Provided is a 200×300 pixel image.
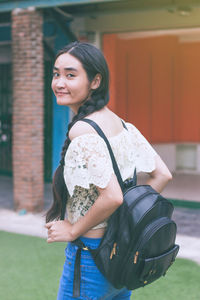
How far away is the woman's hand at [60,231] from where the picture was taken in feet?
7.27

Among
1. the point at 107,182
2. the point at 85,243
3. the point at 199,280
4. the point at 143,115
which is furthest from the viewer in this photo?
the point at 143,115

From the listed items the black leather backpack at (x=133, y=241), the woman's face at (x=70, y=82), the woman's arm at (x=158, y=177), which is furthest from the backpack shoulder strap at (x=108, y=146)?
the woman's arm at (x=158, y=177)

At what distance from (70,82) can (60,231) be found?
0.68 meters

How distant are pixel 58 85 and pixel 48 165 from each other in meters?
9.12

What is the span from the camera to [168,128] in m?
13.3

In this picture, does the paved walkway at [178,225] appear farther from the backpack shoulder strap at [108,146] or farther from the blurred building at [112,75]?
the backpack shoulder strap at [108,146]

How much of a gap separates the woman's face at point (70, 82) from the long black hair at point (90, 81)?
22 mm

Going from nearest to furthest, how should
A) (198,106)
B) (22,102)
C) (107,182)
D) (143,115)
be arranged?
(107,182), (22,102), (143,115), (198,106)

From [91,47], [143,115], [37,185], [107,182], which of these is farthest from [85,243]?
[143,115]

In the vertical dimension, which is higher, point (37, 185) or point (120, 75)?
point (120, 75)

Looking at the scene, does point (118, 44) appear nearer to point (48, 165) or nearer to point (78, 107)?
point (48, 165)

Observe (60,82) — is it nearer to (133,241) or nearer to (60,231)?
(60,231)

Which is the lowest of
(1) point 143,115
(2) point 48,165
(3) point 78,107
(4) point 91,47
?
(2) point 48,165

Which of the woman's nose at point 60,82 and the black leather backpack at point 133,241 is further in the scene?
the woman's nose at point 60,82
